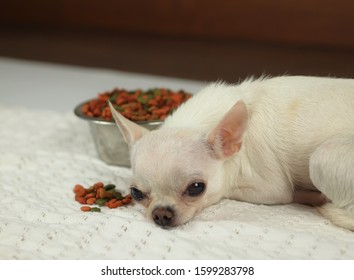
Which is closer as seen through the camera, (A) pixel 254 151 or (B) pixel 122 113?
(A) pixel 254 151

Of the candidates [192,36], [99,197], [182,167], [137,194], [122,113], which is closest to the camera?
[182,167]

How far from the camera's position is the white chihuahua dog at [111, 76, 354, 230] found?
1.74 metres

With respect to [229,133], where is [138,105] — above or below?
below

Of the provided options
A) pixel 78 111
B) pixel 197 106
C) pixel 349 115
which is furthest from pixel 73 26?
pixel 349 115

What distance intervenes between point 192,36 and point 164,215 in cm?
317

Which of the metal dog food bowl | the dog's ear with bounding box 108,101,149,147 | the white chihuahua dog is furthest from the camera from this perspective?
the metal dog food bowl

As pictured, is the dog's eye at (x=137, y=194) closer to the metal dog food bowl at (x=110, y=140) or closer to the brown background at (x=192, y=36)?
the metal dog food bowl at (x=110, y=140)

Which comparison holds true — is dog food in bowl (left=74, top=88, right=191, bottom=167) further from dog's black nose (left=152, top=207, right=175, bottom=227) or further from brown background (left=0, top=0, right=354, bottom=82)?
brown background (left=0, top=0, right=354, bottom=82)

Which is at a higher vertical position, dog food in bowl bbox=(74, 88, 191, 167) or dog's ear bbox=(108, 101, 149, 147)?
dog's ear bbox=(108, 101, 149, 147)

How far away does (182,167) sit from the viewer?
68.4 inches

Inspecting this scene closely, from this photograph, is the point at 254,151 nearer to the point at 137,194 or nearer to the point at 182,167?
the point at 182,167

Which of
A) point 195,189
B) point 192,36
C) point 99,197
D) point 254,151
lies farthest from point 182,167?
point 192,36

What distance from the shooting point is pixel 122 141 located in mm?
2336

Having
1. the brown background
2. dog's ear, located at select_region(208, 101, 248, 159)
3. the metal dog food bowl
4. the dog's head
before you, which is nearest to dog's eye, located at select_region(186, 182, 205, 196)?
the dog's head
